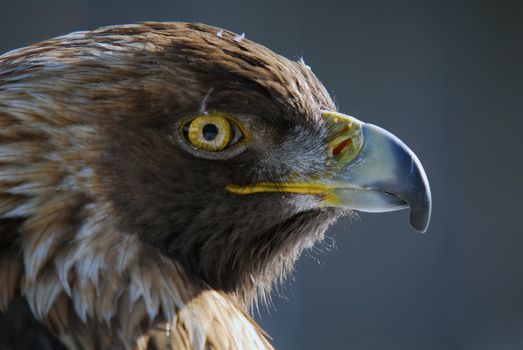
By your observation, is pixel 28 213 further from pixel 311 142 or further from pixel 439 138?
pixel 439 138

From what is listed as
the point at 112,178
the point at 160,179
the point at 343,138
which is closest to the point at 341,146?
the point at 343,138

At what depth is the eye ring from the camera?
88.6 inches

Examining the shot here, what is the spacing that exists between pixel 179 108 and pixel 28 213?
420 mm

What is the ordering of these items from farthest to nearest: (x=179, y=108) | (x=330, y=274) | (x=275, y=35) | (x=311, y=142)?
(x=330, y=274)
(x=275, y=35)
(x=311, y=142)
(x=179, y=108)

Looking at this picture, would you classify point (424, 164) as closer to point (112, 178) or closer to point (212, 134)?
point (212, 134)

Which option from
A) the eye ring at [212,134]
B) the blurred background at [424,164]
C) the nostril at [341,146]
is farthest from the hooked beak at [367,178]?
the blurred background at [424,164]

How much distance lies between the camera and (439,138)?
20.2 feet

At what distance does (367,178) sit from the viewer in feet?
7.64

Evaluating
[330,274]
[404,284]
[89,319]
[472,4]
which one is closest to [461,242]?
[404,284]

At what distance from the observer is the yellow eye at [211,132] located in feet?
7.38

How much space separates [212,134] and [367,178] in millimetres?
395

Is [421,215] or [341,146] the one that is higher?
[341,146]

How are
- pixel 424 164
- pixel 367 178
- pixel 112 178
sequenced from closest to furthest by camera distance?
1. pixel 112 178
2. pixel 367 178
3. pixel 424 164

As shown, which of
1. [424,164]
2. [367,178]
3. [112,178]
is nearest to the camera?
[112,178]
